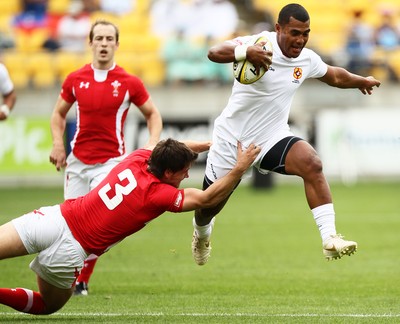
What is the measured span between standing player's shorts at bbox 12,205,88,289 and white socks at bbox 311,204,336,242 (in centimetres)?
205

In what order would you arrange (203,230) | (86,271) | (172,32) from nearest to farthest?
1. (203,230)
2. (86,271)
3. (172,32)

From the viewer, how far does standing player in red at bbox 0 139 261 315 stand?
756 cm

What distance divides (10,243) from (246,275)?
4.25 meters

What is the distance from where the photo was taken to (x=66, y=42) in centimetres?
2475

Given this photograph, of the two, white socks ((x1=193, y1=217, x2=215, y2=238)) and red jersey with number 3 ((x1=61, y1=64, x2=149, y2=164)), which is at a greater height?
red jersey with number 3 ((x1=61, y1=64, x2=149, y2=164))

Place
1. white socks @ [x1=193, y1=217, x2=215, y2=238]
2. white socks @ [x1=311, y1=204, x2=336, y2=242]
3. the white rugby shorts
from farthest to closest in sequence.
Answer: white socks @ [x1=193, y1=217, x2=215, y2=238]
the white rugby shorts
white socks @ [x1=311, y1=204, x2=336, y2=242]

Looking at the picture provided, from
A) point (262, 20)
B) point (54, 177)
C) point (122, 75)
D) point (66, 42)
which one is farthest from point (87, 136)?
point (262, 20)

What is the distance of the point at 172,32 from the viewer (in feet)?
84.4

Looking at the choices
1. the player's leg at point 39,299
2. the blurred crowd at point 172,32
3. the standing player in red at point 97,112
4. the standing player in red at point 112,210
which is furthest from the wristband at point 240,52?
the blurred crowd at point 172,32

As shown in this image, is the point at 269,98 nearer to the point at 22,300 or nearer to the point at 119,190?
the point at 119,190

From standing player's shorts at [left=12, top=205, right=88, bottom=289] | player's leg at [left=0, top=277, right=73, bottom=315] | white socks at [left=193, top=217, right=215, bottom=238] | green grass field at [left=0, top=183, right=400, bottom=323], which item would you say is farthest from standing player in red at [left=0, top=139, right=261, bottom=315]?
white socks at [left=193, top=217, right=215, bottom=238]

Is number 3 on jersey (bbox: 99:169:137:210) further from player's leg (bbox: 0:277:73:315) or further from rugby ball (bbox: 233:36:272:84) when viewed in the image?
rugby ball (bbox: 233:36:272:84)

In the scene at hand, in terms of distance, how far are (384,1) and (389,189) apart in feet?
23.2

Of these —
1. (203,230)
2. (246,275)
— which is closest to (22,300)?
(203,230)
